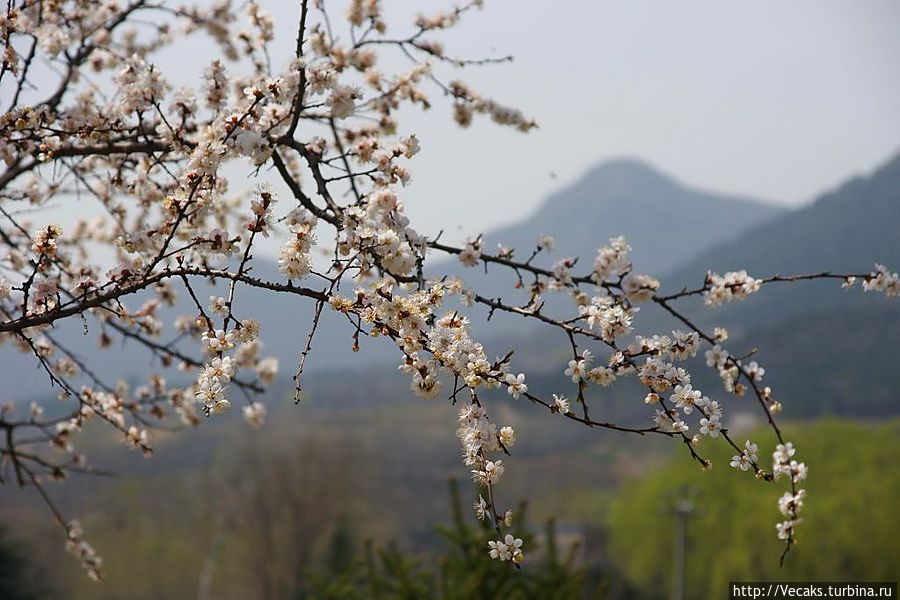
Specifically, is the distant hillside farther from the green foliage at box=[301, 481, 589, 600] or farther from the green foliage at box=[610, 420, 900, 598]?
the green foliage at box=[610, 420, 900, 598]

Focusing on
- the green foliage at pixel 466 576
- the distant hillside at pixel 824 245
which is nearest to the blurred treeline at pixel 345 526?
the distant hillside at pixel 824 245

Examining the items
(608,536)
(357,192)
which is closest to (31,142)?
(357,192)

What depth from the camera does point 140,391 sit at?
15.3 feet

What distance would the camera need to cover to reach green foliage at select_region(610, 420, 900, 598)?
34.6 m

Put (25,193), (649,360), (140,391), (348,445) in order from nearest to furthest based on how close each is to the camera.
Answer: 1. (649,360)
2. (25,193)
3. (140,391)
4. (348,445)

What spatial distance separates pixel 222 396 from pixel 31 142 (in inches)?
68.4

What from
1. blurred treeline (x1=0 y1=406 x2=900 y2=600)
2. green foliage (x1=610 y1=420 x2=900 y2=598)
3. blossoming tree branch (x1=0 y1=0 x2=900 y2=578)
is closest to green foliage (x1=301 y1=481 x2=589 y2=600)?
blossoming tree branch (x1=0 y1=0 x2=900 y2=578)

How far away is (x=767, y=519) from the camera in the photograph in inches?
1431

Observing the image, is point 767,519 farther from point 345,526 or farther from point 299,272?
Answer: point 299,272

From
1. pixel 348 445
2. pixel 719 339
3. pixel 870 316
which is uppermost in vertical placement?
pixel 870 316

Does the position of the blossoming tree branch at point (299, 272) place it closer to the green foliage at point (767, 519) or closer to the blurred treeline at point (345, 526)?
the blurred treeline at point (345, 526)

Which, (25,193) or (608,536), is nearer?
(25,193)

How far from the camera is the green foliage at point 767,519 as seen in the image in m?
→ 34.6

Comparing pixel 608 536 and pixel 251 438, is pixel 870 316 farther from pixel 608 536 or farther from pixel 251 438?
pixel 251 438
